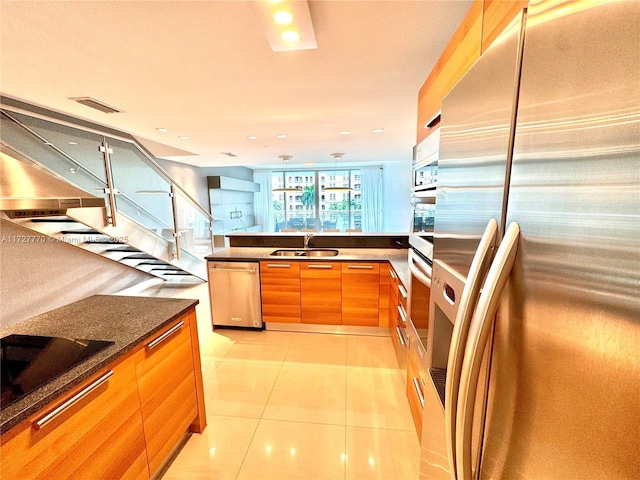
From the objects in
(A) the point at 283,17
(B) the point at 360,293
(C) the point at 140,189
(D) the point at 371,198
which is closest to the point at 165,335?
(A) the point at 283,17

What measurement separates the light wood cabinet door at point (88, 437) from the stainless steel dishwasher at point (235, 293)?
1874 mm

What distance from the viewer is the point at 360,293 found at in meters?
3.07

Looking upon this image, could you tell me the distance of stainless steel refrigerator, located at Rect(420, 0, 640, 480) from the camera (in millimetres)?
309

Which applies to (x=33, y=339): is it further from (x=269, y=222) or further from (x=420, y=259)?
(x=269, y=222)

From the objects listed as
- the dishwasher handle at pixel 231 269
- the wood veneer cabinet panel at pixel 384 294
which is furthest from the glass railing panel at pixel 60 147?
the wood veneer cabinet panel at pixel 384 294

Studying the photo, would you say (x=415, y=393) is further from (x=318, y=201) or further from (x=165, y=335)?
(x=318, y=201)

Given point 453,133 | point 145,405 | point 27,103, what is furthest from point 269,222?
point 453,133

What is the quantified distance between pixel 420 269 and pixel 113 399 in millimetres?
1510

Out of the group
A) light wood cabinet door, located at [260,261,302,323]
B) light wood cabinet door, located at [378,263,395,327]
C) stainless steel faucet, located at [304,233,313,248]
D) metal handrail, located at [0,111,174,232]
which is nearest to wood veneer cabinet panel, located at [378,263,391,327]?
light wood cabinet door, located at [378,263,395,327]

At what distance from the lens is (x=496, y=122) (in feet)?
1.94

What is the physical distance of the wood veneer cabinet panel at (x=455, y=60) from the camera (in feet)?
3.11

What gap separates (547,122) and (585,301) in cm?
27

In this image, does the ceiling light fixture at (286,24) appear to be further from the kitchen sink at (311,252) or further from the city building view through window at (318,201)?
the city building view through window at (318,201)

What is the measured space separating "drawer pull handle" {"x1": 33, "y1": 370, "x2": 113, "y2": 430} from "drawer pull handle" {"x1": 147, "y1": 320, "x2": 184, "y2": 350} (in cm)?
23
